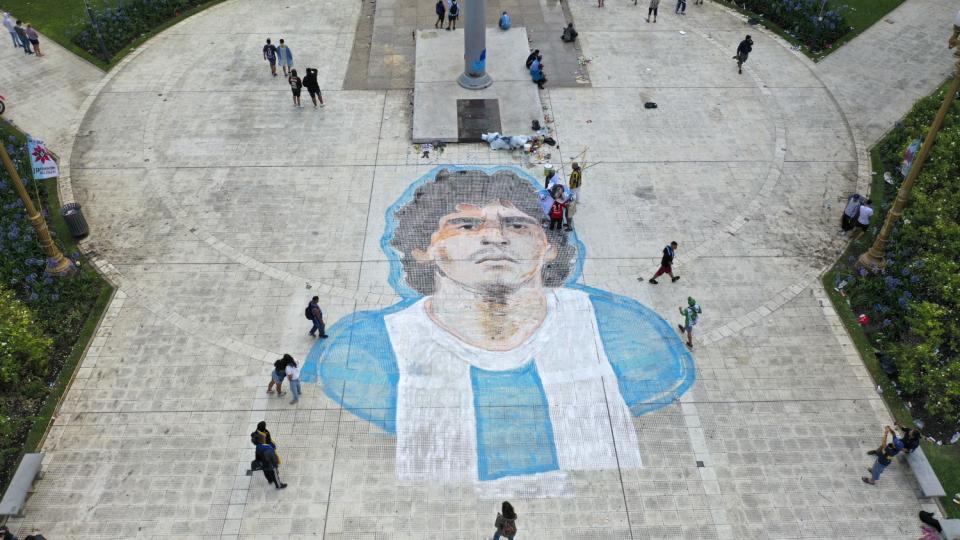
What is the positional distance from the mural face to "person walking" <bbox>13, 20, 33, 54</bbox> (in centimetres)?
1975

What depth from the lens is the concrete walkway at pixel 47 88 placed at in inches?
965

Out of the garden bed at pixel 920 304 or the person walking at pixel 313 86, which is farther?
the person walking at pixel 313 86

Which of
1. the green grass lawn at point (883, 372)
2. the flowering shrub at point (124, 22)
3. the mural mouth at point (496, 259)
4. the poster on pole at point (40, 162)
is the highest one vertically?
the poster on pole at point (40, 162)

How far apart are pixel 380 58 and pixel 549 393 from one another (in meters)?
18.3

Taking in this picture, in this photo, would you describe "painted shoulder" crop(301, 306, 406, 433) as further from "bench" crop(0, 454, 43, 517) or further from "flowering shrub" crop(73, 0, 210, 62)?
"flowering shrub" crop(73, 0, 210, 62)

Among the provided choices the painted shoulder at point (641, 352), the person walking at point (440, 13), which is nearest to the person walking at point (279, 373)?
the painted shoulder at point (641, 352)

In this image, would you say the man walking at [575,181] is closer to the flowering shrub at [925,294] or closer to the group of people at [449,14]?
the flowering shrub at [925,294]

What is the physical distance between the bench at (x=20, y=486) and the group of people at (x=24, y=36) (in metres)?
21.1

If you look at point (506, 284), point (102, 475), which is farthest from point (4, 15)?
point (506, 284)

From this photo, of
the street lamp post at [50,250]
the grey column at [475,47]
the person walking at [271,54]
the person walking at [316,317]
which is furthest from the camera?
the person walking at [271,54]

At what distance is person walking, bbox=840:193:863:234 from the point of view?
64.6 feet

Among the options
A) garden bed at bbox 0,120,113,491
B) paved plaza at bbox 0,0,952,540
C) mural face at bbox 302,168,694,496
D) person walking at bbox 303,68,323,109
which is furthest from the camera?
person walking at bbox 303,68,323,109

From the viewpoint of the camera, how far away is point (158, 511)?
45.9 feet

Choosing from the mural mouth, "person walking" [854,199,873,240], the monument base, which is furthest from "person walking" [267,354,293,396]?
"person walking" [854,199,873,240]
